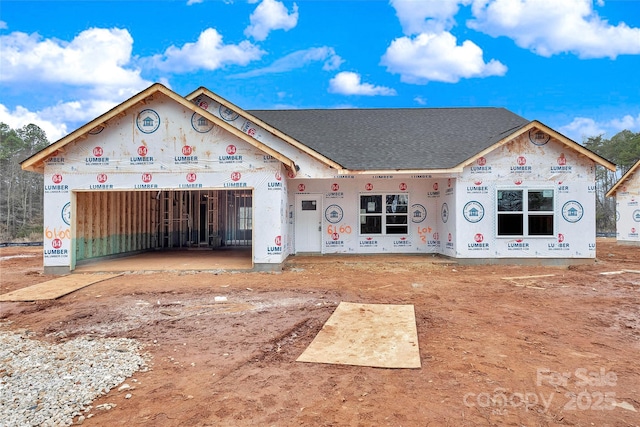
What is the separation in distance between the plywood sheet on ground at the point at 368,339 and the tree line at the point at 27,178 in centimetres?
3610

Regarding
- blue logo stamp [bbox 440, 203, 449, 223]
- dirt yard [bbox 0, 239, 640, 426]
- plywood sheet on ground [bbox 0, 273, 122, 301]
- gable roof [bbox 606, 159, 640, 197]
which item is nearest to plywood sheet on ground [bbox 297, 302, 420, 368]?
dirt yard [bbox 0, 239, 640, 426]

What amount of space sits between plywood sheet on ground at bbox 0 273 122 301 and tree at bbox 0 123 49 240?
29109mm

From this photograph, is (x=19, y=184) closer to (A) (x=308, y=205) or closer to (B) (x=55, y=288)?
(A) (x=308, y=205)

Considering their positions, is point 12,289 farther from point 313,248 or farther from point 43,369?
point 313,248

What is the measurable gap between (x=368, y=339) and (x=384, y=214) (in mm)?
9788

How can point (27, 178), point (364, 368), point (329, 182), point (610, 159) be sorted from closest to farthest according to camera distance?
point (364, 368), point (329, 182), point (27, 178), point (610, 159)

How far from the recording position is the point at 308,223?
1466 centimetres

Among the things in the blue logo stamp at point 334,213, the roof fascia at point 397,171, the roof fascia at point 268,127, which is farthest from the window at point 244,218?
the roof fascia at point 397,171

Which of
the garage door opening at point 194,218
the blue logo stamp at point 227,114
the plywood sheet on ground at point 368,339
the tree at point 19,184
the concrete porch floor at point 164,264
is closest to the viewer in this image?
the plywood sheet on ground at point 368,339

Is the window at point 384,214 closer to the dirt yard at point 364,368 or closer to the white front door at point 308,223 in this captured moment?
the white front door at point 308,223

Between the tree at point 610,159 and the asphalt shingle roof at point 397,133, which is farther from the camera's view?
the tree at point 610,159

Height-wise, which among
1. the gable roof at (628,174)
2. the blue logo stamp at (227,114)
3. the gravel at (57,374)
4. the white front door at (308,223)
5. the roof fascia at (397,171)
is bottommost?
the gravel at (57,374)

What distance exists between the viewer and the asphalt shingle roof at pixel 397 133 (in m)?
13.1

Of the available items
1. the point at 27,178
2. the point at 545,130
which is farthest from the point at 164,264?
the point at 27,178
